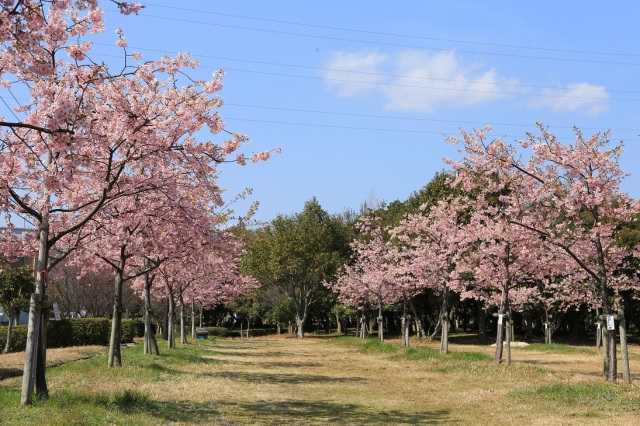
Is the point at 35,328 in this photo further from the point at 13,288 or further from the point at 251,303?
the point at 251,303

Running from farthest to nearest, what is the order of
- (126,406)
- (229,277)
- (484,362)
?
(229,277)
(484,362)
(126,406)

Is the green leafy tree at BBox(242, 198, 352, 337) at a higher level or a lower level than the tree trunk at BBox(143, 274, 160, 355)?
higher

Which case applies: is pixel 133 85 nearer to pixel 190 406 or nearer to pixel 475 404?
pixel 190 406

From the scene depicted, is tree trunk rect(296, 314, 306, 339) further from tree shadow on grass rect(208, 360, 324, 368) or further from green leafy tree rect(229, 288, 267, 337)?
tree shadow on grass rect(208, 360, 324, 368)

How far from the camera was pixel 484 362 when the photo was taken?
24172 millimetres

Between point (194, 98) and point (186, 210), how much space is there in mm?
2633

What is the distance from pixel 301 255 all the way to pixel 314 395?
1802 inches

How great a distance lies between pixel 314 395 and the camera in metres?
16.6

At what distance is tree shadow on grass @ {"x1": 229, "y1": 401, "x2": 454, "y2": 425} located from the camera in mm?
12305

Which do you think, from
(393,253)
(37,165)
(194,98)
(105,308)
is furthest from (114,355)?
(105,308)

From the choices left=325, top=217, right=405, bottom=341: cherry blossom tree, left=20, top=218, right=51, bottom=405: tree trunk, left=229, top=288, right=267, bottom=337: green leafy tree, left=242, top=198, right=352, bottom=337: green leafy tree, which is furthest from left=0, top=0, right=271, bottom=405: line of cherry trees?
left=229, top=288, right=267, bottom=337: green leafy tree

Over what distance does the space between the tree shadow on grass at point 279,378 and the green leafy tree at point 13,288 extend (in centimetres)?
1421

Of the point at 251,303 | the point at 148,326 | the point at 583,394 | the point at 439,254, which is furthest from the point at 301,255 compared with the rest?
the point at 583,394

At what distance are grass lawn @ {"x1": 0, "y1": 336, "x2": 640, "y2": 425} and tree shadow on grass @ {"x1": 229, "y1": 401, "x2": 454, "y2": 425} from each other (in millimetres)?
20
